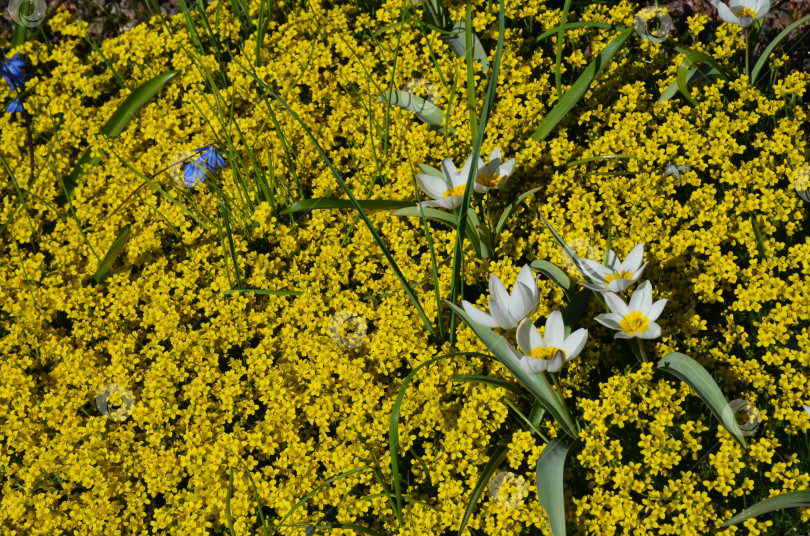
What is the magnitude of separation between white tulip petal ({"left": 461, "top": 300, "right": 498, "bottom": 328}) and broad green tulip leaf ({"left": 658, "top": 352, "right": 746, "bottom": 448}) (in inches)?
26.4

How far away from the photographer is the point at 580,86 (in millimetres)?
3357

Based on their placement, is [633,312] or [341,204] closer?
[633,312]

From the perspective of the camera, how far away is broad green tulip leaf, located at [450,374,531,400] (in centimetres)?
252

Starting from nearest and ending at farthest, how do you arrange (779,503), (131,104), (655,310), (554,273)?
1. (779,503)
2. (655,310)
3. (554,273)
4. (131,104)

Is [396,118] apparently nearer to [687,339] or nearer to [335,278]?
[335,278]

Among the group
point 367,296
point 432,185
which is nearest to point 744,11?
point 432,185

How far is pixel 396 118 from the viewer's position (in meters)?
3.71

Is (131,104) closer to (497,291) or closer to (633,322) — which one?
(497,291)

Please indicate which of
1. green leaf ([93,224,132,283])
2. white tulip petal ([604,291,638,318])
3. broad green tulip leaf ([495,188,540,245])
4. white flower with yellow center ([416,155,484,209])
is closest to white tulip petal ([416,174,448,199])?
white flower with yellow center ([416,155,484,209])

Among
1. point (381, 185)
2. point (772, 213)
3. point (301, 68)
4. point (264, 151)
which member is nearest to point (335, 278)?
point (381, 185)

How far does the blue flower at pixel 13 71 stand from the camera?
13.5 feet

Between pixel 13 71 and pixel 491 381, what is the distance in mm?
3443

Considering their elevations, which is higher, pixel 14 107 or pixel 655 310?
pixel 14 107

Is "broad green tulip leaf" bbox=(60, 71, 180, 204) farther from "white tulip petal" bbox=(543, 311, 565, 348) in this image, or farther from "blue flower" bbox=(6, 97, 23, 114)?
"white tulip petal" bbox=(543, 311, 565, 348)
